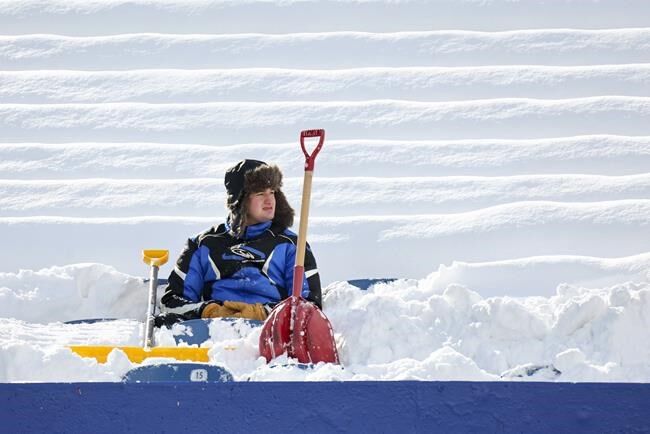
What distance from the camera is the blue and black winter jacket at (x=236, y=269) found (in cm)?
421

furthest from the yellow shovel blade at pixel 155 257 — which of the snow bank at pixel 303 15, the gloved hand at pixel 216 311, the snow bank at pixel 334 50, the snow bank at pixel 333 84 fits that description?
the snow bank at pixel 303 15

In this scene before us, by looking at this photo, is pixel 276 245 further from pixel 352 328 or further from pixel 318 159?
pixel 318 159

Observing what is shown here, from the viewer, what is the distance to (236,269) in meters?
4.24

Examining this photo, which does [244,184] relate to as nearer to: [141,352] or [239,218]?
[239,218]

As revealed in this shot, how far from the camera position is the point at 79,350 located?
144 inches

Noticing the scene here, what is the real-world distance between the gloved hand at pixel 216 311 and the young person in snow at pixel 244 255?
71mm

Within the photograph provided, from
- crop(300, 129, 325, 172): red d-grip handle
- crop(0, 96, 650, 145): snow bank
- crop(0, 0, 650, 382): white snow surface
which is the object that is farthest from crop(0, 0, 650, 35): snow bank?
crop(300, 129, 325, 172): red d-grip handle

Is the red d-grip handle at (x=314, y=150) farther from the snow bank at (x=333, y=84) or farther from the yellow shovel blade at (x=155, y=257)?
the snow bank at (x=333, y=84)

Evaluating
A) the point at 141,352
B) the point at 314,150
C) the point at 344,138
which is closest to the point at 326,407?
the point at 141,352

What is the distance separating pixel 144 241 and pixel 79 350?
2.21 meters

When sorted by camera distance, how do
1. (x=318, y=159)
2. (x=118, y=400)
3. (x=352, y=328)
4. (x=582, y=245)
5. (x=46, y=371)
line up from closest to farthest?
(x=118, y=400)
(x=46, y=371)
(x=352, y=328)
(x=582, y=245)
(x=318, y=159)

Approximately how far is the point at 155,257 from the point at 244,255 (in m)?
0.42

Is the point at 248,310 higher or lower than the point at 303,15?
lower

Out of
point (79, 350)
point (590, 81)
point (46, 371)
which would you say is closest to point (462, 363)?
point (46, 371)
